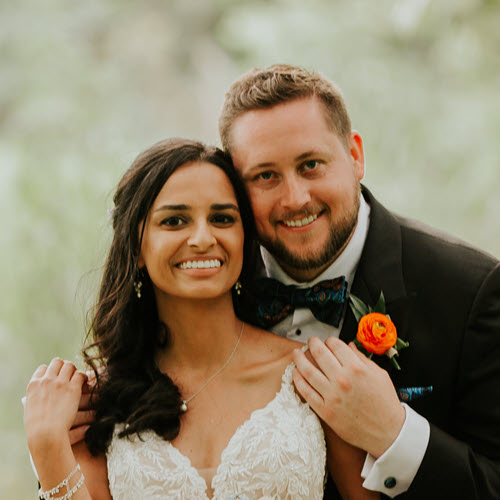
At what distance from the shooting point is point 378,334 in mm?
2443

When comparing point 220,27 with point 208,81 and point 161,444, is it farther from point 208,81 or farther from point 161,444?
point 161,444

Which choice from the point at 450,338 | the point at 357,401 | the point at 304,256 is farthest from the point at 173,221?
the point at 450,338

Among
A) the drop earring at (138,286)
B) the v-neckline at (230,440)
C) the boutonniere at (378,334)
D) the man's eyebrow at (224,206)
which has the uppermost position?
the man's eyebrow at (224,206)

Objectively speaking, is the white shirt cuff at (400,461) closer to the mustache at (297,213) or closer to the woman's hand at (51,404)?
the mustache at (297,213)

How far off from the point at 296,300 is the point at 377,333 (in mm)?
496

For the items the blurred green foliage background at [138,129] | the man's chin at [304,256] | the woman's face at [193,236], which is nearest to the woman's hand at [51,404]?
the woman's face at [193,236]

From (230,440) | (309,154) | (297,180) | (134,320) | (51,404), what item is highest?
(309,154)

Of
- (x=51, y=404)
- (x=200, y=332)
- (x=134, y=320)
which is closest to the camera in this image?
(x=51, y=404)

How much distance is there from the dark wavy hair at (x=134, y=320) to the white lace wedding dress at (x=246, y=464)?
0.09m

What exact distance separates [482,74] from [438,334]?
3.74m

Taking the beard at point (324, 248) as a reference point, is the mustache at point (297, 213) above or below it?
above

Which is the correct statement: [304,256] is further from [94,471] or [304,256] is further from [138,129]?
[138,129]

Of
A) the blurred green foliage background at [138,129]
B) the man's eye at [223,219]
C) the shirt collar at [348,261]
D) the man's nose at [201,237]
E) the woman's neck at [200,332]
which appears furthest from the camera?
the blurred green foliage background at [138,129]

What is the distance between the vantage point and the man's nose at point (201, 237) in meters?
2.42
